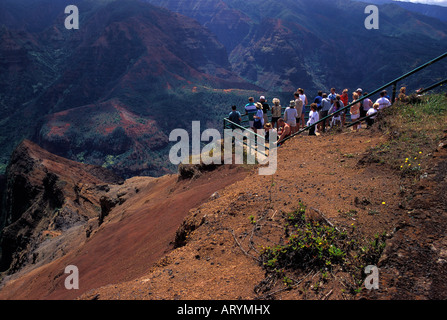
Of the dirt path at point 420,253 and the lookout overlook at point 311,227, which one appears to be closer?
A: the dirt path at point 420,253

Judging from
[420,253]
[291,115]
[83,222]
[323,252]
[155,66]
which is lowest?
[83,222]

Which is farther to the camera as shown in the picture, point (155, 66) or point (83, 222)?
point (155, 66)

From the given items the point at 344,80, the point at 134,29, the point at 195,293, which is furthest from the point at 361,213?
the point at 344,80

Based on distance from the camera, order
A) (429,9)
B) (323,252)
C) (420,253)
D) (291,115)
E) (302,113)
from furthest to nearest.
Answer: (429,9) < (302,113) < (291,115) < (323,252) < (420,253)

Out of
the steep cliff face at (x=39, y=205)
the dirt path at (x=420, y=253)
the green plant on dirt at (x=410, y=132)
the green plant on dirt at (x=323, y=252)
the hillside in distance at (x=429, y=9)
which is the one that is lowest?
the steep cliff face at (x=39, y=205)

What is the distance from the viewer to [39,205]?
21516mm

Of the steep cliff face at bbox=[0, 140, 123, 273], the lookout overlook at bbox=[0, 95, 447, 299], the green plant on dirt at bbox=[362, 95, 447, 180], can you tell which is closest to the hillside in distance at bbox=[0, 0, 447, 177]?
the steep cliff face at bbox=[0, 140, 123, 273]

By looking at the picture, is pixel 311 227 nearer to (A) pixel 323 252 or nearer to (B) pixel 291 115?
(A) pixel 323 252

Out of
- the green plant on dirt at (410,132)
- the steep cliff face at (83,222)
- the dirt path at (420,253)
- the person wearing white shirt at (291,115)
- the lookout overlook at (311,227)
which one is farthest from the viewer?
the person wearing white shirt at (291,115)

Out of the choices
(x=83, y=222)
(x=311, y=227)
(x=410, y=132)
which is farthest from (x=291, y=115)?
(x=83, y=222)

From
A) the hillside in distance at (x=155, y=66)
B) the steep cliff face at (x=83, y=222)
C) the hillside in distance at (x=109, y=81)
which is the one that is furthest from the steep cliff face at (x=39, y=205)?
the hillside in distance at (x=109, y=81)

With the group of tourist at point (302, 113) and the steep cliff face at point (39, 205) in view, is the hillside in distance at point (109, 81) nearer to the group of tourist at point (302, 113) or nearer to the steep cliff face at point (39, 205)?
the steep cliff face at point (39, 205)

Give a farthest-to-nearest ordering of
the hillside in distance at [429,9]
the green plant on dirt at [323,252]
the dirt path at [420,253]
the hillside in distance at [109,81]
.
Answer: the hillside in distance at [429,9] < the hillside in distance at [109,81] < the green plant on dirt at [323,252] < the dirt path at [420,253]

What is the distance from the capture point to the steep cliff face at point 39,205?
1878 cm
